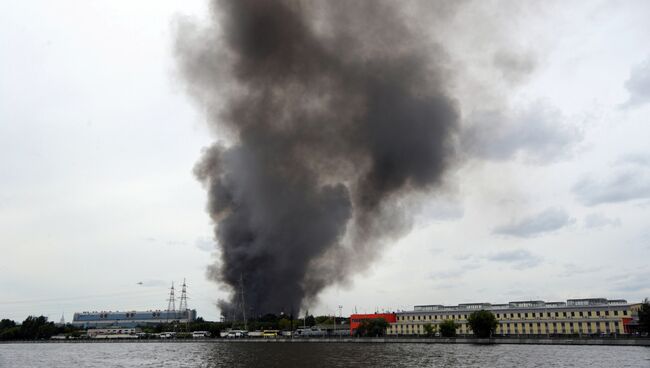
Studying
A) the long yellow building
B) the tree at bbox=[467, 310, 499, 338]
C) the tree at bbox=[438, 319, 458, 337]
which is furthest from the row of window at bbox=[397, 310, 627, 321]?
the tree at bbox=[467, 310, 499, 338]

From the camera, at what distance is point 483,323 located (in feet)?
296

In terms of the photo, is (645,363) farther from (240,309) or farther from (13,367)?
(240,309)

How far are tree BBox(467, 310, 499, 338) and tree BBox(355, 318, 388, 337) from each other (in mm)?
34388

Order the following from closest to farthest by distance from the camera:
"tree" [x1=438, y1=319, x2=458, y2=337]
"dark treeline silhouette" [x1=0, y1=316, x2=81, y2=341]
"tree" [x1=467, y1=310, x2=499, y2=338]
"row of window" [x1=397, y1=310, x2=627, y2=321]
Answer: "tree" [x1=467, y1=310, x2=499, y2=338] < "row of window" [x1=397, y1=310, x2=627, y2=321] < "tree" [x1=438, y1=319, x2=458, y2=337] < "dark treeline silhouette" [x1=0, y1=316, x2=81, y2=341]

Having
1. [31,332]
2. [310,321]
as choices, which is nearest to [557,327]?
[310,321]

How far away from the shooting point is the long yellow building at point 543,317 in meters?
94.1

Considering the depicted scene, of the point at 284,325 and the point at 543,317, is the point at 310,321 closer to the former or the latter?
the point at 284,325

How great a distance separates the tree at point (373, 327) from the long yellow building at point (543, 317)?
30.0ft

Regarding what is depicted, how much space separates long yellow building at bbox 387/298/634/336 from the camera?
94.1m

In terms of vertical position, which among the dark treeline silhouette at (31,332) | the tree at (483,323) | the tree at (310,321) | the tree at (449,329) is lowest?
the dark treeline silhouette at (31,332)

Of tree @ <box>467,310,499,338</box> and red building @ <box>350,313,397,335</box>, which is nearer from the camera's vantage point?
tree @ <box>467,310,499,338</box>

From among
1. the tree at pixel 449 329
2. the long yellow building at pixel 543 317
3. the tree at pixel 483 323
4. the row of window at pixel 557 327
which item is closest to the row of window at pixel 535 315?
the long yellow building at pixel 543 317

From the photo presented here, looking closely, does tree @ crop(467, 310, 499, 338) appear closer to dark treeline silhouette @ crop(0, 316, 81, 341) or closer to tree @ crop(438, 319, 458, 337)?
tree @ crop(438, 319, 458, 337)

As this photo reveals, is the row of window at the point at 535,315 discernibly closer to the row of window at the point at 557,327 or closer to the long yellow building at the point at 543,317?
the long yellow building at the point at 543,317
